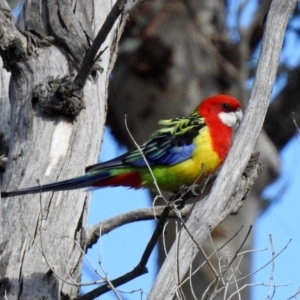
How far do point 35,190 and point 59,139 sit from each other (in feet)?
1.30

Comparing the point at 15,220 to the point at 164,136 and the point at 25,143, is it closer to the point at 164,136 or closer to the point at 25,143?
the point at 25,143

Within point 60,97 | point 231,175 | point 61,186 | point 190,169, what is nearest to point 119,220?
point 61,186

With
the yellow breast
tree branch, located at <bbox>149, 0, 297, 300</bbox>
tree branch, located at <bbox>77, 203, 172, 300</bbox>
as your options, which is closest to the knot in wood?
the yellow breast

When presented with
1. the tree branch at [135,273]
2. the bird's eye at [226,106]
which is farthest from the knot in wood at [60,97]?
the bird's eye at [226,106]

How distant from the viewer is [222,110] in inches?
225

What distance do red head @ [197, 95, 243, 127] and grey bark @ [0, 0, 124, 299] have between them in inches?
36.2

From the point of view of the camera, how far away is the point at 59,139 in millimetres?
4590

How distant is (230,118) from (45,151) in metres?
1.63

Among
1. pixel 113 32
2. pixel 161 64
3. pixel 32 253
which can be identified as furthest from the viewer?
pixel 161 64

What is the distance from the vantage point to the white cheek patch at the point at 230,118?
5625mm

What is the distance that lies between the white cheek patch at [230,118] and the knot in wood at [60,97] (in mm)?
1350

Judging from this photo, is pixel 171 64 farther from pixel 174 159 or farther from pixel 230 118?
pixel 174 159

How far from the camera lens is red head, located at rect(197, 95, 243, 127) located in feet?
18.5

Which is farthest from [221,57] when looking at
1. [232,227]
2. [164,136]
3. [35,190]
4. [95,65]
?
[35,190]
